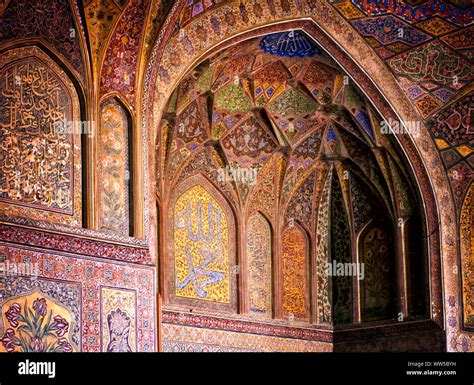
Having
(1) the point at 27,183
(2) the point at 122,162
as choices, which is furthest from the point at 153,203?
(1) the point at 27,183

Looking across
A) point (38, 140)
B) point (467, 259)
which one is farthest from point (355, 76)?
point (38, 140)

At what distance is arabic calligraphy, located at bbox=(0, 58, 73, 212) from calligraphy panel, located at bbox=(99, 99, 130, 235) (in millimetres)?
451

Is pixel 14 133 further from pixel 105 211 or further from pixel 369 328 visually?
pixel 369 328

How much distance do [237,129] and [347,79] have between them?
2059mm

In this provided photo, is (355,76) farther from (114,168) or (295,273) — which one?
(114,168)

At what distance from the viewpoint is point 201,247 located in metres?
17.4

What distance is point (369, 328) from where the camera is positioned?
18.4 meters

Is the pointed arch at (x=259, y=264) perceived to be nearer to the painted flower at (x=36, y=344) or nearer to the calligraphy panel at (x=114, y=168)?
the calligraphy panel at (x=114, y=168)

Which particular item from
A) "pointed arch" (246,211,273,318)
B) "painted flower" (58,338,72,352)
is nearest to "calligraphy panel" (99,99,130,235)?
"painted flower" (58,338,72,352)

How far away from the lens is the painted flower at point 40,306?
37.4 feet

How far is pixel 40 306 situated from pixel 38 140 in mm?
1829

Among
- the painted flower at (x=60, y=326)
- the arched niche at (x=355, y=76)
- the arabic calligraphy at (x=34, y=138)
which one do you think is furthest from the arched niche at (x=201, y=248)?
the painted flower at (x=60, y=326)

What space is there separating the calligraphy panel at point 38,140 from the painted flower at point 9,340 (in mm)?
1144

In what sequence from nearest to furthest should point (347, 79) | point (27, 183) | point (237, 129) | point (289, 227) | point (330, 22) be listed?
point (27, 183) < point (330, 22) < point (347, 79) < point (237, 129) < point (289, 227)
